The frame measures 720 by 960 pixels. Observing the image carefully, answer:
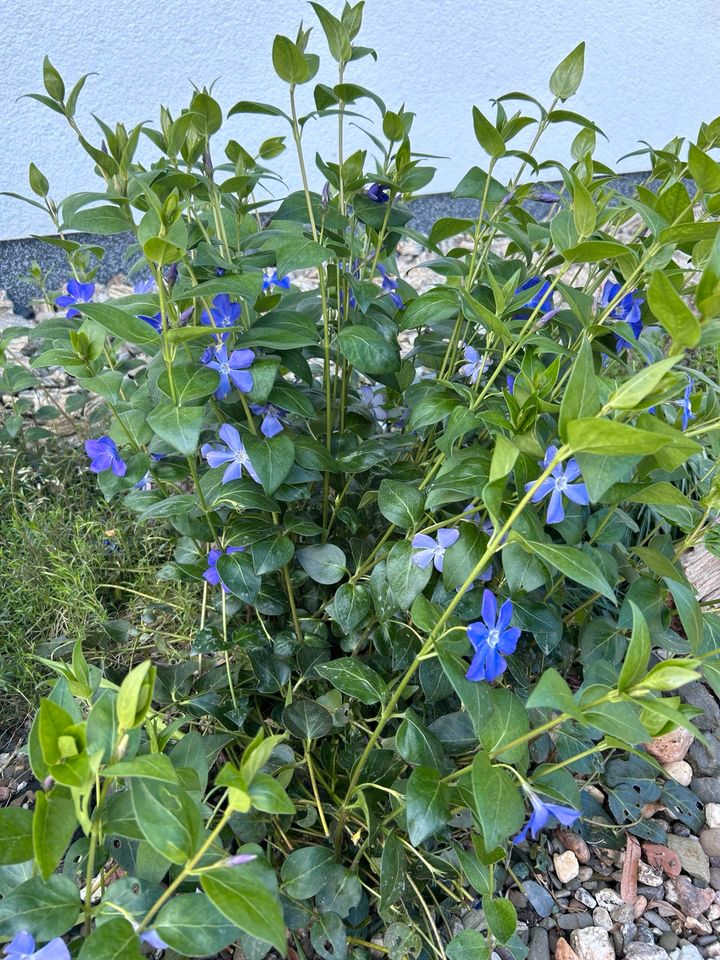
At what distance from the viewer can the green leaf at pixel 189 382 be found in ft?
3.09

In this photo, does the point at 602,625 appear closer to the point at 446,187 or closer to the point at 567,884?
the point at 567,884

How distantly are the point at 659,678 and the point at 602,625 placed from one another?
523mm

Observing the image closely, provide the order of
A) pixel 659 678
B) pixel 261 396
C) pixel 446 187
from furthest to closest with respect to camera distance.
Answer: pixel 446 187 → pixel 261 396 → pixel 659 678

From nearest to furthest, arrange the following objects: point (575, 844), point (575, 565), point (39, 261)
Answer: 1. point (575, 565)
2. point (575, 844)
3. point (39, 261)

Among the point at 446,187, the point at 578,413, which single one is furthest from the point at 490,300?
the point at 446,187

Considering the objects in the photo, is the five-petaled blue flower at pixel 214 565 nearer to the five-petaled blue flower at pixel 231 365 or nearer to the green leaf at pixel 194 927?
the five-petaled blue flower at pixel 231 365

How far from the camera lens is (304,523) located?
3.91 ft

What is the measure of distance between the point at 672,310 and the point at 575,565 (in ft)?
0.84

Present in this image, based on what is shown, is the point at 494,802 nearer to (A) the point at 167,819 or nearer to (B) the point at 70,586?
(A) the point at 167,819

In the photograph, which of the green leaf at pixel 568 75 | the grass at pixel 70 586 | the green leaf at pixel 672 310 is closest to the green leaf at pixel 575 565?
the green leaf at pixel 672 310

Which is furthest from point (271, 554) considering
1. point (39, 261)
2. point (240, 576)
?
point (39, 261)

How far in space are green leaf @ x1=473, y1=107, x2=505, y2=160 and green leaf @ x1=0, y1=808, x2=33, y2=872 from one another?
0.99 meters

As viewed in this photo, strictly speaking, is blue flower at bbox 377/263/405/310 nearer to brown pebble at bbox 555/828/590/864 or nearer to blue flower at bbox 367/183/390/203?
blue flower at bbox 367/183/390/203

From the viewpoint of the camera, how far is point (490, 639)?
947mm
